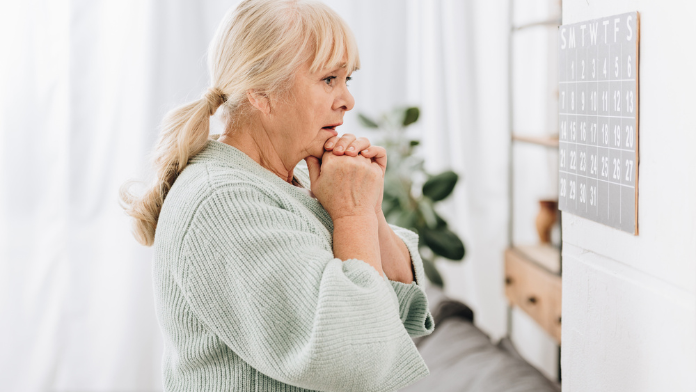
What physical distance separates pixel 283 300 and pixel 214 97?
408 millimetres

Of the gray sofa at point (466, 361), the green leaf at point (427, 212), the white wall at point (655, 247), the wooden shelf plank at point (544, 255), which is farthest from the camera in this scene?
the green leaf at point (427, 212)

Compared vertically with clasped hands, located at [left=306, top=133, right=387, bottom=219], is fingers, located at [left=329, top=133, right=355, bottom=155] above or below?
above

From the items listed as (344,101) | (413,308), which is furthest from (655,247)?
(344,101)

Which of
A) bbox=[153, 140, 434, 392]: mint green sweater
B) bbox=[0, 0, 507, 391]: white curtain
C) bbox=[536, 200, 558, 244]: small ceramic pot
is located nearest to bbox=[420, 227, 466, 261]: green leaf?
bbox=[536, 200, 558, 244]: small ceramic pot

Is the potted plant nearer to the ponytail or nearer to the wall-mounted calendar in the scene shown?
the wall-mounted calendar

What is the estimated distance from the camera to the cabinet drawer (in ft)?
6.33

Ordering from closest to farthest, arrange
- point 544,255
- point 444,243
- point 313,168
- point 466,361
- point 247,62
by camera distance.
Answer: point 247,62 → point 313,168 → point 466,361 → point 544,255 → point 444,243

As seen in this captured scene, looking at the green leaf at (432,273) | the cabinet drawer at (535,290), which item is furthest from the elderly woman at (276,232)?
the green leaf at (432,273)

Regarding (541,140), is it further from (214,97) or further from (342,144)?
(214,97)

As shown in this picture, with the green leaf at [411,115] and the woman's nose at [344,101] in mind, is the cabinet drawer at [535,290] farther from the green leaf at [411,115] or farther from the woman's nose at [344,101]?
the woman's nose at [344,101]

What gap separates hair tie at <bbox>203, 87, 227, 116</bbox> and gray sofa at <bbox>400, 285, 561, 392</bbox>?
88 cm

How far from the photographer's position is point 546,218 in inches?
89.2

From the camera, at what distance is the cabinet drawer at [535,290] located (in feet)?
6.33

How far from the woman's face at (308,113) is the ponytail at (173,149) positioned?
0.34 feet
